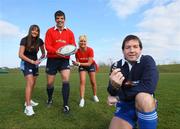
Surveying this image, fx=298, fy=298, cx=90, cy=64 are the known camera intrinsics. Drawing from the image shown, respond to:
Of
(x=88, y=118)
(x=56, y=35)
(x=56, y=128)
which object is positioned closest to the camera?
(x=56, y=128)

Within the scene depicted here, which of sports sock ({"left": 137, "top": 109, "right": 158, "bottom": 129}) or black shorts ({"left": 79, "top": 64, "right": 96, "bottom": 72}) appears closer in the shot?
sports sock ({"left": 137, "top": 109, "right": 158, "bottom": 129})

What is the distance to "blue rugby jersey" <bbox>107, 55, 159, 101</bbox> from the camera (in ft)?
16.3

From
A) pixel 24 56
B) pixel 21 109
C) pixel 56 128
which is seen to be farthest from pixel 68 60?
pixel 56 128

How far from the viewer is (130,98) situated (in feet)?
16.9

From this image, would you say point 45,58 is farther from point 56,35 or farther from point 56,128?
point 56,128

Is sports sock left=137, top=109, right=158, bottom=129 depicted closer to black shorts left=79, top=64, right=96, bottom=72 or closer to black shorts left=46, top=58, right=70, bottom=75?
black shorts left=46, top=58, right=70, bottom=75

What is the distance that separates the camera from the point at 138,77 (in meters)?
5.20

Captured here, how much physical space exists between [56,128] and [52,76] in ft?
7.88

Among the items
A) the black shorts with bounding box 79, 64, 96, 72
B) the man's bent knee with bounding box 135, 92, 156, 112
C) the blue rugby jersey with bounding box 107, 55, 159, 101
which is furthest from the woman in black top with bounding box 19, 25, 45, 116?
the man's bent knee with bounding box 135, 92, 156, 112

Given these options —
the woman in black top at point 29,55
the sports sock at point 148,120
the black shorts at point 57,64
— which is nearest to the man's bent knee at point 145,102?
the sports sock at point 148,120

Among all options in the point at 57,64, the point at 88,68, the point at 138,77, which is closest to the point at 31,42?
the point at 57,64

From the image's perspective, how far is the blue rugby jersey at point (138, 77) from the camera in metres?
4.95

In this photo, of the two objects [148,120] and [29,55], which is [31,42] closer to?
[29,55]

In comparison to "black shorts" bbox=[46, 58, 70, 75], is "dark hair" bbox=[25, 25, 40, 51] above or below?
above
